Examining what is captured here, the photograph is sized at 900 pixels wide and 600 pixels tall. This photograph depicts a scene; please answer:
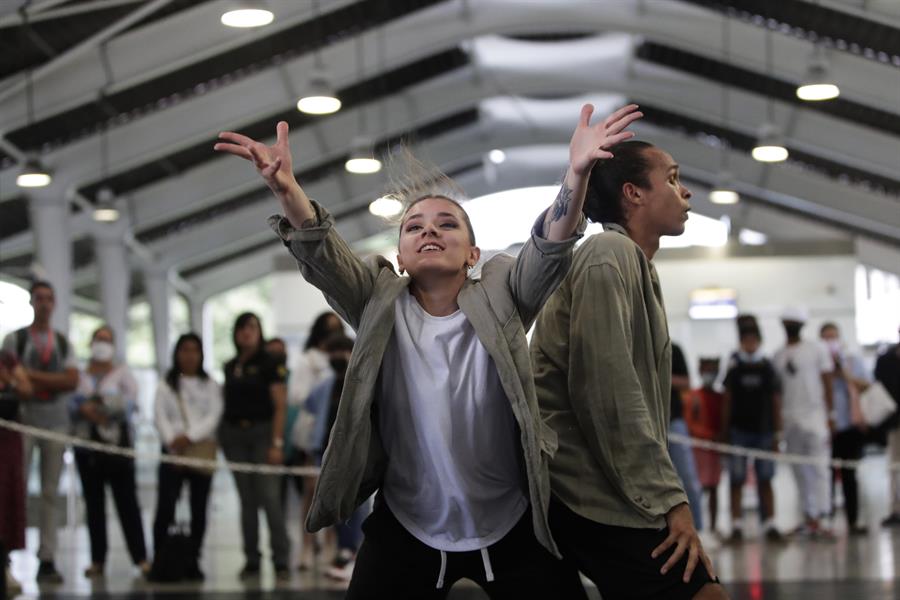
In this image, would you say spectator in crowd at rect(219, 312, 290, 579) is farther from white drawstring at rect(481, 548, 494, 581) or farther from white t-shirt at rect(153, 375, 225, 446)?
white drawstring at rect(481, 548, 494, 581)

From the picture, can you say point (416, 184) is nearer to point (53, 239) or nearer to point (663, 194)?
point (663, 194)

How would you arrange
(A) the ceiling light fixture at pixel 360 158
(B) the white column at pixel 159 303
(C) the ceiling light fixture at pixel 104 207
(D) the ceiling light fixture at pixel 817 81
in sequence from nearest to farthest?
(D) the ceiling light fixture at pixel 817 81
(A) the ceiling light fixture at pixel 360 158
(C) the ceiling light fixture at pixel 104 207
(B) the white column at pixel 159 303

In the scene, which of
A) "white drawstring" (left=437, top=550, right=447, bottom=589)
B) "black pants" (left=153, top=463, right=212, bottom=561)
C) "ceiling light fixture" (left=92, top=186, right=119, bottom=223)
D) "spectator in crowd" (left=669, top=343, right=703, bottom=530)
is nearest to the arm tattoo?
"white drawstring" (left=437, top=550, right=447, bottom=589)

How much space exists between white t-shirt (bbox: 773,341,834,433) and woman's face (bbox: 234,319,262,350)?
14.6 feet

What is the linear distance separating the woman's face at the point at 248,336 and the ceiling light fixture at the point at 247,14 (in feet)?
12.5

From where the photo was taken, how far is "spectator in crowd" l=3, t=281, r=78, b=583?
8.70m

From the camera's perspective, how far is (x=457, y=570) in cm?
312

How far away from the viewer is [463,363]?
9.96 ft

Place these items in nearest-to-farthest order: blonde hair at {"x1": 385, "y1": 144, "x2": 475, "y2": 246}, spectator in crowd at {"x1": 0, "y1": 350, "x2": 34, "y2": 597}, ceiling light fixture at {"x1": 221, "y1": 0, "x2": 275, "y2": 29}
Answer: blonde hair at {"x1": 385, "y1": 144, "x2": 475, "y2": 246} → spectator in crowd at {"x1": 0, "y1": 350, "x2": 34, "y2": 597} → ceiling light fixture at {"x1": 221, "y1": 0, "x2": 275, "y2": 29}

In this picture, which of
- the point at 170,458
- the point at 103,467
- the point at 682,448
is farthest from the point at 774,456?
the point at 103,467

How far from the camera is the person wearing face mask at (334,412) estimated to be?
862 cm

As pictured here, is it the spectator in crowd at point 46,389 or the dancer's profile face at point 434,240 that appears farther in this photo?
the spectator in crowd at point 46,389

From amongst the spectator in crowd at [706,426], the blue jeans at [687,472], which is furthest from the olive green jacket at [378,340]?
the spectator in crowd at [706,426]

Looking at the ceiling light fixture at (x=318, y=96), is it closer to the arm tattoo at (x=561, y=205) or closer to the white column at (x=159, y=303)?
the arm tattoo at (x=561, y=205)
